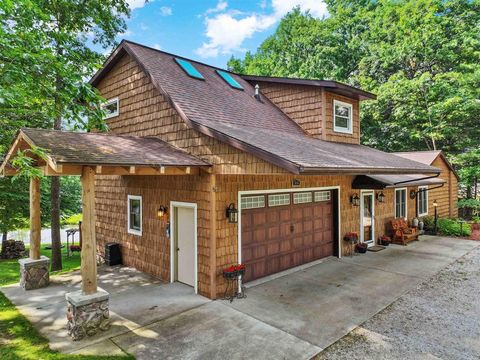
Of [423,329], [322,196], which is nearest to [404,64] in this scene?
[322,196]

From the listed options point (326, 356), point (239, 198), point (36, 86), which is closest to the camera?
point (326, 356)

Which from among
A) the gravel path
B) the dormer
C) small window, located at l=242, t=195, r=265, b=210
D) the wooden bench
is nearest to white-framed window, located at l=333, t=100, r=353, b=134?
the dormer

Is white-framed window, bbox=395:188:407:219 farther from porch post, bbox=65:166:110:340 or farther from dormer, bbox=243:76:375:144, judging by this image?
porch post, bbox=65:166:110:340

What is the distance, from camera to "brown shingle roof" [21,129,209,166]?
514 centimetres

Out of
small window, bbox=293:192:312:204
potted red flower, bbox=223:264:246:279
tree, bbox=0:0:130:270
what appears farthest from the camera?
small window, bbox=293:192:312:204

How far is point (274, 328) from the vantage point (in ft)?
17.5

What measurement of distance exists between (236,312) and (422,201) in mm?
13640

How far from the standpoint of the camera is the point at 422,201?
15562mm

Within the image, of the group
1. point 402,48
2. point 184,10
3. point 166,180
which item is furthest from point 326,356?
point 402,48

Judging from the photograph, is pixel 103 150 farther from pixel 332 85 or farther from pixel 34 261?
pixel 332 85

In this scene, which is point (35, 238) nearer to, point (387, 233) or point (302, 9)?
point (387, 233)

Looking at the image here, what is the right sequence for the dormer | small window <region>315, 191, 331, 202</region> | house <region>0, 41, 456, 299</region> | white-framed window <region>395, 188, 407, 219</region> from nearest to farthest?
house <region>0, 41, 456, 299</region> → small window <region>315, 191, 331, 202</region> → the dormer → white-framed window <region>395, 188, 407, 219</region>

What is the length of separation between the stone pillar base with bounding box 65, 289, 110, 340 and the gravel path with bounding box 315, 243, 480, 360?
12.4ft

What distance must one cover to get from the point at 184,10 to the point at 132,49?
33.0 feet
